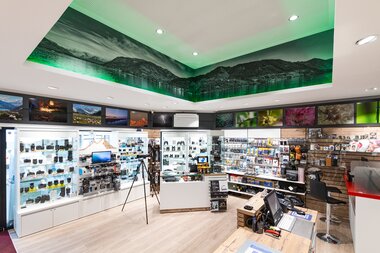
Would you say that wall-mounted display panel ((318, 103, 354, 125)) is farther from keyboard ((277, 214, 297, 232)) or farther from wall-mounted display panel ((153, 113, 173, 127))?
wall-mounted display panel ((153, 113, 173, 127))

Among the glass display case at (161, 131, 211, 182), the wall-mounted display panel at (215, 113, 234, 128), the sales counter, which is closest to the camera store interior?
the sales counter

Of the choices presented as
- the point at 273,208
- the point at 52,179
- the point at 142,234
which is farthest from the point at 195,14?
the point at 52,179

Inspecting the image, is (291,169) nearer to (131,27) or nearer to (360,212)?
(360,212)

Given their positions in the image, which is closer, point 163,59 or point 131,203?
point 163,59

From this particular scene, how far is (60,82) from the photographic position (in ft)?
10.8

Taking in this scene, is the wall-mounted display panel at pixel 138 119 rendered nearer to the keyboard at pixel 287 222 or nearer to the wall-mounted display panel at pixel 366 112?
the keyboard at pixel 287 222

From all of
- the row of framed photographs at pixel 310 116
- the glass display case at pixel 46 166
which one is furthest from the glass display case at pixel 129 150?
the row of framed photographs at pixel 310 116

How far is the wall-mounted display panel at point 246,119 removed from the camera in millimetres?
6277

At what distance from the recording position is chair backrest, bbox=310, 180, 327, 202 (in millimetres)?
3714

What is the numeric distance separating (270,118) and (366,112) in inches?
87.8

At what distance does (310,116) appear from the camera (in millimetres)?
5160

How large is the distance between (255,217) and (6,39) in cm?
345

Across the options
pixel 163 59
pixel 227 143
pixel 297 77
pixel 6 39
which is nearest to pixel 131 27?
pixel 163 59

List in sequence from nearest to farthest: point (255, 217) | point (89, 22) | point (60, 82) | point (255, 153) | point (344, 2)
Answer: point (344, 2), point (255, 217), point (60, 82), point (89, 22), point (255, 153)
